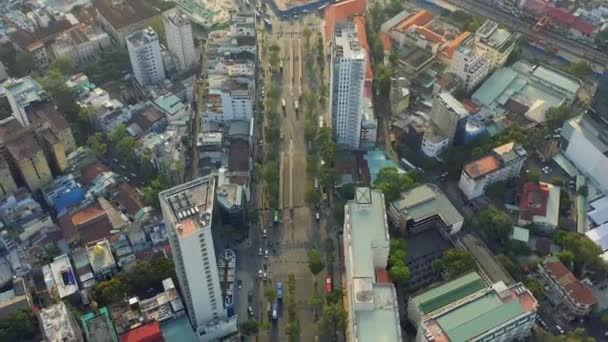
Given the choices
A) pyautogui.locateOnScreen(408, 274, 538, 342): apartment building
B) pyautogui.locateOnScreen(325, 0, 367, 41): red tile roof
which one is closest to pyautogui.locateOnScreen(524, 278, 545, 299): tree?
pyautogui.locateOnScreen(408, 274, 538, 342): apartment building

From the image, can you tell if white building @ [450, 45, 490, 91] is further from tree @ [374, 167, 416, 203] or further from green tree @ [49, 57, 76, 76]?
green tree @ [49, 57, 76, 76]

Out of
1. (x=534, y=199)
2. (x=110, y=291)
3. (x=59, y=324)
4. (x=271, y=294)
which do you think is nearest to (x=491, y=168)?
(x=534, y=199)

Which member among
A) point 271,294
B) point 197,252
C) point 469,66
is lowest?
point 271,294

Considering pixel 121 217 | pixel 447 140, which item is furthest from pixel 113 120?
pixel 447 140

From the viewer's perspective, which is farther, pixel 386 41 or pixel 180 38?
pixel 386 41

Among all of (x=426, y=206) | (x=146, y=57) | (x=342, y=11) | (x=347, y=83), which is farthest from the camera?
(x=342, y=11)

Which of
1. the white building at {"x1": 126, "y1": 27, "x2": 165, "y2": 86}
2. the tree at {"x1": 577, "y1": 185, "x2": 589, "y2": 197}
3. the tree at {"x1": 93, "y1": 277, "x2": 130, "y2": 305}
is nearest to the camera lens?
the tree at {"x1": 93, "y1": 277, "x2": 130, "y2": 305}

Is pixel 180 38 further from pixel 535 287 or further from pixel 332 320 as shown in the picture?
pixel 535 287

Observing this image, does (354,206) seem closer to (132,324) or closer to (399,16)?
(132,324)

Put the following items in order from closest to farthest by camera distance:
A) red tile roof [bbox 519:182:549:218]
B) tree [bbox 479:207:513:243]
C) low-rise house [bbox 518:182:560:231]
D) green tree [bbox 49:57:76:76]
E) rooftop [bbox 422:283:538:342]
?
rooftop [bbox 422:283:538:342], tree [bbox 479:207:513:243], low-rise house [bbox 518:182:560:231], red tile roof [bbox 519:182:549:218], green tree [bbox 49:57:76:76]
